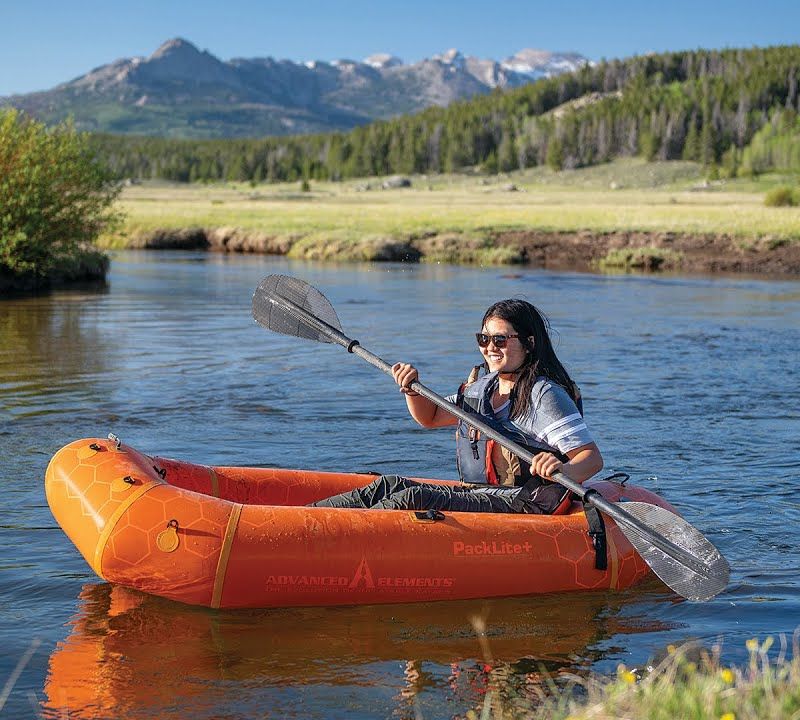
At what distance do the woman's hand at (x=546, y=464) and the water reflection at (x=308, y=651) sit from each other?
0.82 metres

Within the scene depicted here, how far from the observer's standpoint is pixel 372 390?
42.7 feet

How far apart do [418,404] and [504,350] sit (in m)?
0.67

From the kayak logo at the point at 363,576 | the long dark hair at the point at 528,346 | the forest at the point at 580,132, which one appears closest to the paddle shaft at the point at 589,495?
the long dark hair at the point at 528,346

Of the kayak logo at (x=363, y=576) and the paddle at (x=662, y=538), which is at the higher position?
the paddle at (x=662, y=538)

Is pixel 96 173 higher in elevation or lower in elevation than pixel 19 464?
higher

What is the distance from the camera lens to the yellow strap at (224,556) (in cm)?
579

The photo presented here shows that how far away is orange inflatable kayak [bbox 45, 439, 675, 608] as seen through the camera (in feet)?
19.1

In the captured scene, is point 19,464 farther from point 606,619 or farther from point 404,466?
point 606,619

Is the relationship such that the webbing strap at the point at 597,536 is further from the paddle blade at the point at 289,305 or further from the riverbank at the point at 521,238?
the riverbank at the point at 521,238

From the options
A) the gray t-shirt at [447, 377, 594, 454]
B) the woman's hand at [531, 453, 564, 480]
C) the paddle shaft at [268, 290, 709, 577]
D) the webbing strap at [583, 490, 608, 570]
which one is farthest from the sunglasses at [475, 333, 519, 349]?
the webbing strap at [583, 490, 608, 570]

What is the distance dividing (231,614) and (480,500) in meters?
1.45

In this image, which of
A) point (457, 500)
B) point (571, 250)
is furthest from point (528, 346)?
point (571, 250)

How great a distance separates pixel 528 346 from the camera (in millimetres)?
5969

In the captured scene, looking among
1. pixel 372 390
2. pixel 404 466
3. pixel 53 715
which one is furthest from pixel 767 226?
pixel 53 715
